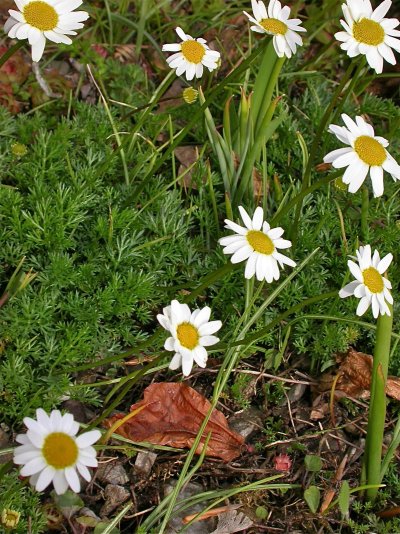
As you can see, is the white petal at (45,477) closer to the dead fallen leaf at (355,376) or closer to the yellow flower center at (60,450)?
the yellow flower center at (60,450)

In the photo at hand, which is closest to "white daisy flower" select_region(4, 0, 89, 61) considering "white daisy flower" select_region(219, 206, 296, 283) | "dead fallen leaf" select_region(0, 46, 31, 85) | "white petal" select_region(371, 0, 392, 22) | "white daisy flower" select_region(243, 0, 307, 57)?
"white daisy flower" select_region(243, 0, 307, 57)

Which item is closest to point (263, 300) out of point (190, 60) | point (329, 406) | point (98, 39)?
point (329, 406)

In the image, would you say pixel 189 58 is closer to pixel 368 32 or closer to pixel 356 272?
pixel 368 32

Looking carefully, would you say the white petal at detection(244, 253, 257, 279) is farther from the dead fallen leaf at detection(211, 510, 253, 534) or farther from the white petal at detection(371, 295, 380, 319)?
the dead fallen leaf at detection(211, 510, 253, 534)

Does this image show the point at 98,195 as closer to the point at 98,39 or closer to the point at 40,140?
the point at 40,140

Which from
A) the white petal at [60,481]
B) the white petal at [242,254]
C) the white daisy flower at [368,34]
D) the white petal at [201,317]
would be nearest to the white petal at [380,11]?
the white daisy flower at [368,34]

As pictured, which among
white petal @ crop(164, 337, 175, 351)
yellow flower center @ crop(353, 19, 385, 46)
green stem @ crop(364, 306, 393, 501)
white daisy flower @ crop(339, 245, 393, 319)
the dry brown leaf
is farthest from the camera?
the dry brown leaf
